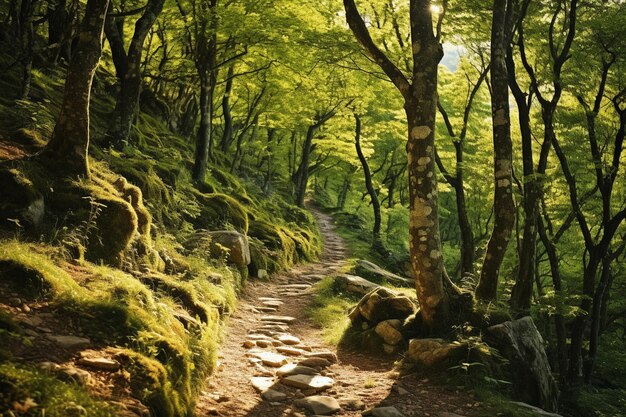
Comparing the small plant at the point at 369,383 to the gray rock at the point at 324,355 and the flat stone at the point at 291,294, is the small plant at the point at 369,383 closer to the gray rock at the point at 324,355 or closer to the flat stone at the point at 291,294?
the gray rock at the point at 324,355

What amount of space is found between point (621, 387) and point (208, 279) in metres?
14.8

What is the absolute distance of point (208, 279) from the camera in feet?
27.0

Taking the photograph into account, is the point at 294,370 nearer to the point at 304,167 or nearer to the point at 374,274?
the point at 374,274

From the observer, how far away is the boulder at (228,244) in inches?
384

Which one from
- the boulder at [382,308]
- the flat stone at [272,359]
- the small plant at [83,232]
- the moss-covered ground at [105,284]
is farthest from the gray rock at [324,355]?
the small plant at [83,232]

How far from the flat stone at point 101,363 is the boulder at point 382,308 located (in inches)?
191

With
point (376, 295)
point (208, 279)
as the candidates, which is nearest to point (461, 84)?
point (376, 295)

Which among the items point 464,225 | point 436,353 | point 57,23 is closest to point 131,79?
point 57,23

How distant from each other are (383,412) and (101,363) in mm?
2867

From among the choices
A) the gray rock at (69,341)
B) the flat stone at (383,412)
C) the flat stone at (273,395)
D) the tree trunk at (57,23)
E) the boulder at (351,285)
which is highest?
the tree trunk at (57,23)

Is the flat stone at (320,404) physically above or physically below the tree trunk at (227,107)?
below

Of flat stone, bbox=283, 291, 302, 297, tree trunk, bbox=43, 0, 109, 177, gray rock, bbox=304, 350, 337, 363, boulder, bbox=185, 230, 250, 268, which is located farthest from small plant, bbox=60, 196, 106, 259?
flat stone, bbox=283, 291, 302, 297

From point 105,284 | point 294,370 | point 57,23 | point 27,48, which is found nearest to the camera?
point 105,284

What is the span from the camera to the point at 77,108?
6.34 metres
